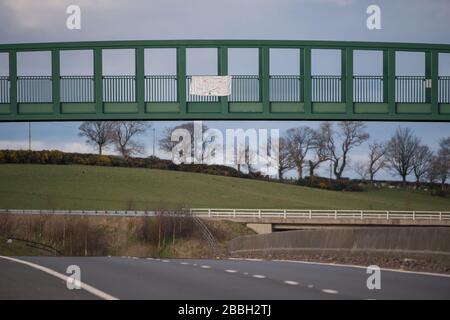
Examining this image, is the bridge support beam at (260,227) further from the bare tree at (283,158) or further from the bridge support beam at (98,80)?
the bridge support beam at (98,80)

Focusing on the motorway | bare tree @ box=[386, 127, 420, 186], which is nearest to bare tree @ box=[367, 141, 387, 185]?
bare tree @ box=[386, 127, 420, 186]

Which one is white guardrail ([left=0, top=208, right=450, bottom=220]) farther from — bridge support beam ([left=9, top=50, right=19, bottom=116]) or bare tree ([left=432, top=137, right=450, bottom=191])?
bridge support beam ([left=9, top=50, right=19, bottom=116])

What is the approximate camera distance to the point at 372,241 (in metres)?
27.3

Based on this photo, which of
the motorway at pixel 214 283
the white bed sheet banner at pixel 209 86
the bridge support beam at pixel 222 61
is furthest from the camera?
the bridge support beam at pixel 222 61

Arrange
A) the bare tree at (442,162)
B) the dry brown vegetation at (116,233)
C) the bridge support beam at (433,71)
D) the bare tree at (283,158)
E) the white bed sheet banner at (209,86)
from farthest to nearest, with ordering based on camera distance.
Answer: the bare tree at (283,158) < the bare tree at (442,162) < the dry brown vegetation at (116,233) < the bridge support beam at (433,71) < the white bed sheet banner at (209,86)

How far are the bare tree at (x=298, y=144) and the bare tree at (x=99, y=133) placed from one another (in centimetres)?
1989

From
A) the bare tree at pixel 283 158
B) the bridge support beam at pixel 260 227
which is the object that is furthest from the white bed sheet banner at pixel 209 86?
the bare tree at pixel 283 158

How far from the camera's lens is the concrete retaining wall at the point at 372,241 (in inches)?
937

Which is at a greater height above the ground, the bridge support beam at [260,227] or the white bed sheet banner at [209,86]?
the white bed sheet banner at [209,86]

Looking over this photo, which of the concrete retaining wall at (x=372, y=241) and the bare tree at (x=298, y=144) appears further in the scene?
Result: the bare tree at (x=298, y=144)

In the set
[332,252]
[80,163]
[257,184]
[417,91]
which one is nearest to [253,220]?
[257,184]

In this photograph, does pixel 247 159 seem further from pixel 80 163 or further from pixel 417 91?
pixel 417 91

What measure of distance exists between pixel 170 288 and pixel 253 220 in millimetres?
66889

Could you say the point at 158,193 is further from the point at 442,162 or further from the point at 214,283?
the point at 214,283
